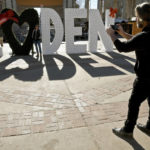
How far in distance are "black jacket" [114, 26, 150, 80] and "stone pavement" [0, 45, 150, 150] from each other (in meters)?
1.09

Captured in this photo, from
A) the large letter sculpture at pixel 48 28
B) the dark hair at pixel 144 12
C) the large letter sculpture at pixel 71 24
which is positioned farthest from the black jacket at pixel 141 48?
the large letter sculpture at pixel 48 28

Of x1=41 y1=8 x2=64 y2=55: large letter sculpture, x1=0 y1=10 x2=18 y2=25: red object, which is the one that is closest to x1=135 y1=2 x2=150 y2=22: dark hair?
x1=41 y1=8 x2=64 y2=55: large letter sculpture

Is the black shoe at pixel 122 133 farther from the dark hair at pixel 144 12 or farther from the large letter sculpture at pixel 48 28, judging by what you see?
the large letter sculpture at pixel 48 28

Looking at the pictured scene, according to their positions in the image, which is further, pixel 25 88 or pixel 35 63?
pixel 35 63

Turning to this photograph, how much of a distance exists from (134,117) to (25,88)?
126 inches

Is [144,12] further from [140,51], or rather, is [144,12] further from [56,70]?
[56,70]

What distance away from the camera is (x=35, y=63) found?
810 cm

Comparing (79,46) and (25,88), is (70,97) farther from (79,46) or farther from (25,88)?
(79,46)

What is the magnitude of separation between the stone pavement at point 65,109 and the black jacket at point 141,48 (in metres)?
1.09

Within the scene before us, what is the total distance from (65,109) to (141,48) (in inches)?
81.1

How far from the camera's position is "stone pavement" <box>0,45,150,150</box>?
271 centimetres

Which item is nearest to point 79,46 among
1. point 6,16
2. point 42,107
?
point 6,16

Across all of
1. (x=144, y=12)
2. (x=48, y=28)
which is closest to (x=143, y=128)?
(x=144, y=12)

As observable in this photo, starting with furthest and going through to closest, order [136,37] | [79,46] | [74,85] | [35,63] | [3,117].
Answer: [79,46] → [35,63] → [74,85] → [3,117] → [136,37]
